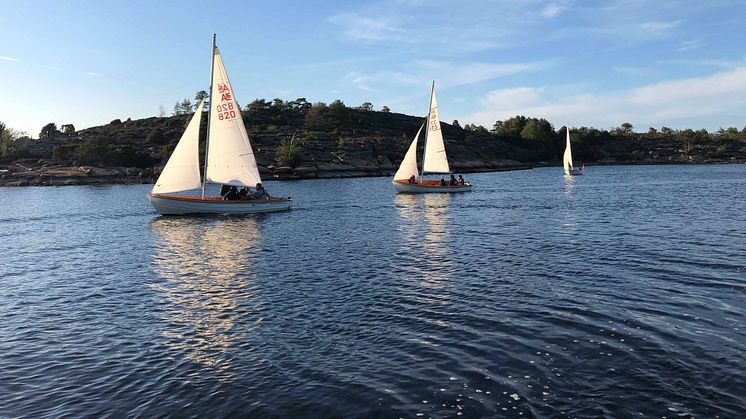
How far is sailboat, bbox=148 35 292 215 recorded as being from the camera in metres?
48.6

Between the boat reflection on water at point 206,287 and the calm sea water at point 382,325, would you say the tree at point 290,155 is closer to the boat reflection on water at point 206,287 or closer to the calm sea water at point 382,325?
the boat reflection on water at point 206,287

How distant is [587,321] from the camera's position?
17.2m

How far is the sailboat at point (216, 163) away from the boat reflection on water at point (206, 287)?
6.77 metres

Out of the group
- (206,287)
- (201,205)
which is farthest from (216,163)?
(206,287)

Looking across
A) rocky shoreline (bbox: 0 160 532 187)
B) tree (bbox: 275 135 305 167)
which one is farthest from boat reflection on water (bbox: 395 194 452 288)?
tree (bbox: 275 135 305 167)

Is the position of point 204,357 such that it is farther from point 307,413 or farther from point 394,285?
point 394,285

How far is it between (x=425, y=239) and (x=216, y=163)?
25695mm

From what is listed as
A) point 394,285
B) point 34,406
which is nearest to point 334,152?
point 394,285

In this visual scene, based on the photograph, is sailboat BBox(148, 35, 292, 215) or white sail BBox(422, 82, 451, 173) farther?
white sail BBox(422, 82, 451, 173)

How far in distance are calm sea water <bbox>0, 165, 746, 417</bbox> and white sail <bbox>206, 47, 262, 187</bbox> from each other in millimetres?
15919

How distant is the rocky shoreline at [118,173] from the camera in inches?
4530

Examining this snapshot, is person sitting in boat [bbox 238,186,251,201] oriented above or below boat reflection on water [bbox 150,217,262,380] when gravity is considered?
above

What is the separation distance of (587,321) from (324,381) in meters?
9.29

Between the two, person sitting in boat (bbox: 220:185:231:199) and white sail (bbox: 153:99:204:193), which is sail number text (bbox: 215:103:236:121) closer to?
white sail (bbox: 153:99:204:193)
